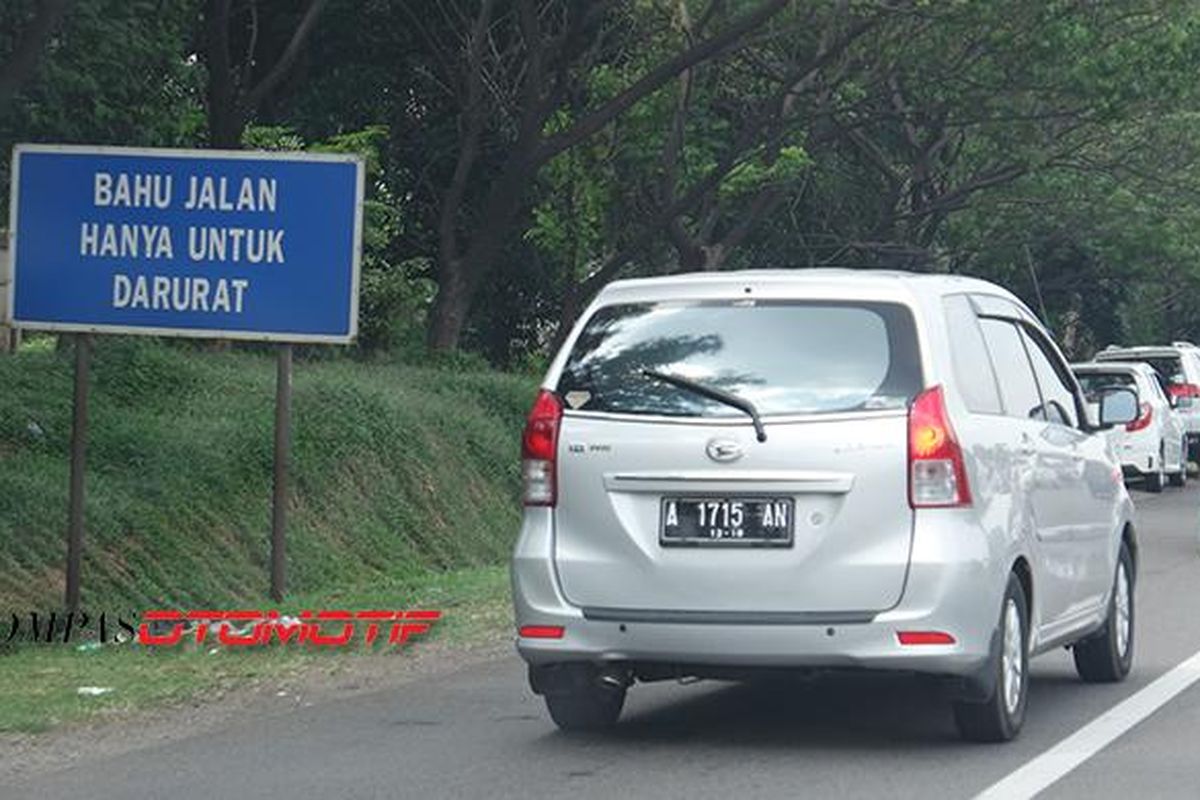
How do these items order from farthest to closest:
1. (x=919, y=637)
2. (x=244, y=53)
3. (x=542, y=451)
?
(x=244, y=53)
(x=542, y=451)
(x=919, y=637)

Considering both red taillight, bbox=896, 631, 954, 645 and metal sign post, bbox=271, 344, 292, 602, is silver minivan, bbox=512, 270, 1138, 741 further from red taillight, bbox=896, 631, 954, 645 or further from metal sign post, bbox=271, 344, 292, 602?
metal sign post, bbox=271, 344, 292, 602

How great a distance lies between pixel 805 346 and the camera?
32.6 feet

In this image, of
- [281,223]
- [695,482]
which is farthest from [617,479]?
[281,223]

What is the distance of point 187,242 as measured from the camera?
15672 millimetres

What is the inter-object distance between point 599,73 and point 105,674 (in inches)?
693

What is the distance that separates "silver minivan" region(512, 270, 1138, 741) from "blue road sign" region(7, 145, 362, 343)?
543 cm

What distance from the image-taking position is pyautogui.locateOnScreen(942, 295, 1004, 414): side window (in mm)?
10117

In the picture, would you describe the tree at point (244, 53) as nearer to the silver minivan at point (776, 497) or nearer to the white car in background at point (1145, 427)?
the white car in background at point (1145, 427)

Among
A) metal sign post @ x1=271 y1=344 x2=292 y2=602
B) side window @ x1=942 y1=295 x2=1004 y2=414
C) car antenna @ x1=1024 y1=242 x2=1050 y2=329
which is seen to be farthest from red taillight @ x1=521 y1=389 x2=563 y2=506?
car antenna @ x1=1024 y1=242 x2=1050 y2=329

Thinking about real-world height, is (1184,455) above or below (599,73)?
below

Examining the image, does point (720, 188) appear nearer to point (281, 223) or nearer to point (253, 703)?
point (281, 223)

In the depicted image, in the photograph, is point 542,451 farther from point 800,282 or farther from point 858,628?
point 858,628

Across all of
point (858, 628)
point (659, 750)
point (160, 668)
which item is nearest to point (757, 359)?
point (858, 628)

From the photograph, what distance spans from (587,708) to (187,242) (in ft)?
19.8
